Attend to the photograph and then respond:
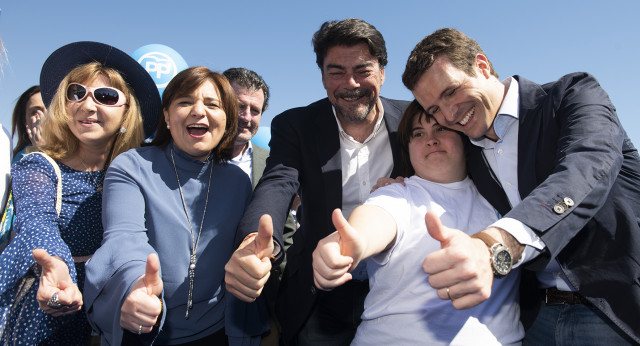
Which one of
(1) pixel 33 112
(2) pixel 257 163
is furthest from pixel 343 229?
(1) pixel 33 112

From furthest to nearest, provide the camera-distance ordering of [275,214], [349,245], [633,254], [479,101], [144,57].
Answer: [144,57] → [479,101] → [275,214] → [633,254] → [349,245]

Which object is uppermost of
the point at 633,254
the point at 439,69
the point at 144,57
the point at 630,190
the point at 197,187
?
the point at 144,57

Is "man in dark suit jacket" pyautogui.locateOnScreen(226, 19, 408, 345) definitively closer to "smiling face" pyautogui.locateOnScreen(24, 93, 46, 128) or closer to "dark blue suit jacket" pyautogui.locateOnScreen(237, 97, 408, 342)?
"dark blue suit jacket" pyautogui.locateOnScreen(237, 97, 408, 342)

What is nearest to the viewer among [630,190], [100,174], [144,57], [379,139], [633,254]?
[633,254]

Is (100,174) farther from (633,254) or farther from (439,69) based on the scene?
(633,254)

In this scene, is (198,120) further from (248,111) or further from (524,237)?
(248,111)

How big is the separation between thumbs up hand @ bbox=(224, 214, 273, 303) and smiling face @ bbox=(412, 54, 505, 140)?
115 cm

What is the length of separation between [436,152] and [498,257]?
2.97 ft

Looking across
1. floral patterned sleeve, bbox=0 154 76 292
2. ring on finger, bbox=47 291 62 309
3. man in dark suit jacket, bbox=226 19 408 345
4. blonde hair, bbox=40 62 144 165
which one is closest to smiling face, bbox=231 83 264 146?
man in dark suit jacket, bbox=226 19 408 345

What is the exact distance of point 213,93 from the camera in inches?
88.7

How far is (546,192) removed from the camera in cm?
144

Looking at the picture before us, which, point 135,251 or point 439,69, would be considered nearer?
point 135,251

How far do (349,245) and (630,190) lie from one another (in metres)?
1.33

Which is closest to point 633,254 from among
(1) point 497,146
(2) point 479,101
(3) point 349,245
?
(1) point 497,146
